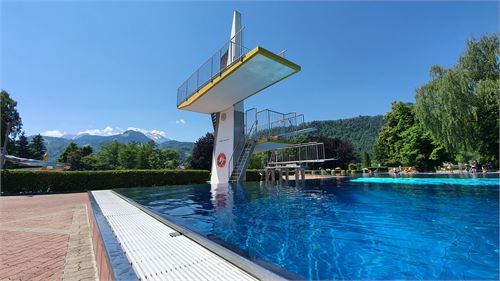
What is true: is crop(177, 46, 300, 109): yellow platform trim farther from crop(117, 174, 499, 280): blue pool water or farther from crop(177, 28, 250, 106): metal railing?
crop(117, 174, 499, 280): blue pool water

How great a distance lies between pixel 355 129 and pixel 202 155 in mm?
98927

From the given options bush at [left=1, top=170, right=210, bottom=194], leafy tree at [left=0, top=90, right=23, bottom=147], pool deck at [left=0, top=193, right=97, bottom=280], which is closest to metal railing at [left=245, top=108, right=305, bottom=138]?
bush at [left=1, top=170, right=210, bottom=194]

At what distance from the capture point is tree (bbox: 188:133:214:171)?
Result: 2614 centimetres

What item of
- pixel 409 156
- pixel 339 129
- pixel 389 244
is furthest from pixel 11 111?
pixel 339 129

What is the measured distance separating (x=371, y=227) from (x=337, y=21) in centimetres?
1141

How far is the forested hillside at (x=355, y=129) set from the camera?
317 feet

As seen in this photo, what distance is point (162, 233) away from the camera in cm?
260

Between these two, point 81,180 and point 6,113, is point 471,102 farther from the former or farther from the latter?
point 6,113

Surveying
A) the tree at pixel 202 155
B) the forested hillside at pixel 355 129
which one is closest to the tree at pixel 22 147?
the tree at pixel 202 155

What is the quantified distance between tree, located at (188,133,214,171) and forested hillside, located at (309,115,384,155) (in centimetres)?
7490

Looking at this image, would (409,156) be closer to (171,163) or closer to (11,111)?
(171,163)

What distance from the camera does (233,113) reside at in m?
14.8

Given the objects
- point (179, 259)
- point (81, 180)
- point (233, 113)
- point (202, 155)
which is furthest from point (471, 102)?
point (81, 180)

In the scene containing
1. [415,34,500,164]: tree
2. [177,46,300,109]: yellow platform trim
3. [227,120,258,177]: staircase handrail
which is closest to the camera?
[177,46,300,109]: yellow platform trim
